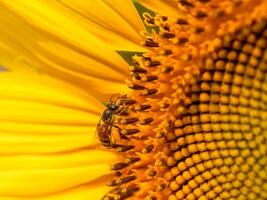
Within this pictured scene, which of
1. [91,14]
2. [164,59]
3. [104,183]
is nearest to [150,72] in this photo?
[164,59]

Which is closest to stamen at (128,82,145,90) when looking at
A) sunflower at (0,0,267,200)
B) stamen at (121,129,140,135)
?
sunflower at (0,0,267,200)

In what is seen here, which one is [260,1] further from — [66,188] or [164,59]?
[66,188]

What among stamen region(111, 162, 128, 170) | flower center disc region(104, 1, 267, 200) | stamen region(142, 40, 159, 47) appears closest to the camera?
flower center disc region(104, 1, 267, 200)

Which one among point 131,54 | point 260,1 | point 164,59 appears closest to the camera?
point 260,1

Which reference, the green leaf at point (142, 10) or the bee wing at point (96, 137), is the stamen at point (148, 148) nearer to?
the bee wing at point (96, 137)

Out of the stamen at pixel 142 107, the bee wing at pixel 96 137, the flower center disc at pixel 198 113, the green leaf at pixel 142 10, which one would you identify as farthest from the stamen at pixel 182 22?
the bee wing at pixel 96 137

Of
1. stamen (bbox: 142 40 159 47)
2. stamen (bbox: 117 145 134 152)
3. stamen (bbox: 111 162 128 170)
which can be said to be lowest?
stamen (bbox: 111 162 128 170)

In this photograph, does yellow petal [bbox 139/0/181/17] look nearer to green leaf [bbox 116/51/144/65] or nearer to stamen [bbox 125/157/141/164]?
green leaf [bbox 116/51/144/65]
